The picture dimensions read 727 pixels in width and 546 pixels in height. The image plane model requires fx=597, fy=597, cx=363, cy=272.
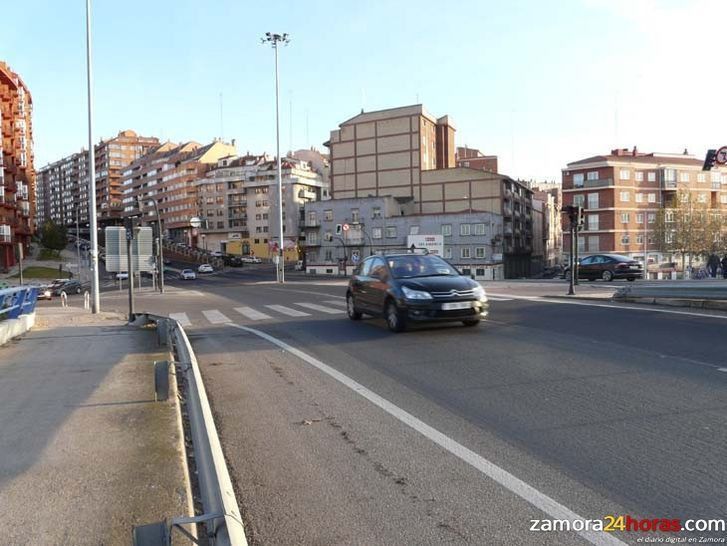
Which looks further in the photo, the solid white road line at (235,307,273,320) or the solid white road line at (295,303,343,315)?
the solid white road line at (295,303,343,315)

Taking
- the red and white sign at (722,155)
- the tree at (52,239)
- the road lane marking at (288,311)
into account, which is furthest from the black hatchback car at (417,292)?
the tree at (52,239)

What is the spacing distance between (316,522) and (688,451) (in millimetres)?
2740

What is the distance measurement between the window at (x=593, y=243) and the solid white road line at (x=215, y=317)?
6450 centimetres

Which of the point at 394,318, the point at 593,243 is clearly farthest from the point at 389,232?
the point at 394,318

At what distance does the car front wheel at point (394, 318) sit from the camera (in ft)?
35.3

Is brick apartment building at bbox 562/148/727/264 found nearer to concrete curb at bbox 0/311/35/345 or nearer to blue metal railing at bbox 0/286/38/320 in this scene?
blue metal railing at bbox 0/286/38/320

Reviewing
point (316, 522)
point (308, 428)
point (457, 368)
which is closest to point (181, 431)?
point (308, 428)

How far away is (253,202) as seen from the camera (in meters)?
109

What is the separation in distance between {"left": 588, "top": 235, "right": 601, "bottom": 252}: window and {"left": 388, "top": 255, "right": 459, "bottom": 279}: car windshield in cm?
6773

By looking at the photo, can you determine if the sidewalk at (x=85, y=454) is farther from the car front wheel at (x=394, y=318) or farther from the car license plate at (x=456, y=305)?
the car license plate at (x=456, y=305)

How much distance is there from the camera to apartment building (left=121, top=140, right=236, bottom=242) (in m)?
122

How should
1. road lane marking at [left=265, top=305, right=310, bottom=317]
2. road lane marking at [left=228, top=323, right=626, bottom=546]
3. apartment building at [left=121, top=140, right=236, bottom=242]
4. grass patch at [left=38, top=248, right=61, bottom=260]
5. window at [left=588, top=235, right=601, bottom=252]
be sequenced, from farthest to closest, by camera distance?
apartment building at [left=121, top=140, right=236, bottom=242], grass patch at [left=38, top=248, right=61, bottom=260], window at [left=588, top=235, right=601, bottom=252], road lane marking at [left=265, top=305, right=310, bottom=317], road lane marking at [left=228, top=323, right=626, bottom=546]

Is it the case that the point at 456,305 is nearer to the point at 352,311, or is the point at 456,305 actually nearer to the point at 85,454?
the point at 352,311

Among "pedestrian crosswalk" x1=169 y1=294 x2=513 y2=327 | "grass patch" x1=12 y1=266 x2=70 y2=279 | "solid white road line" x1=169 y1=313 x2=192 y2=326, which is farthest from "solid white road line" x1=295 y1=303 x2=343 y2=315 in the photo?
"grass patch" x1=12 y1=266 x2=70 y2=279
